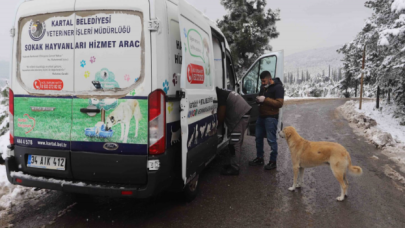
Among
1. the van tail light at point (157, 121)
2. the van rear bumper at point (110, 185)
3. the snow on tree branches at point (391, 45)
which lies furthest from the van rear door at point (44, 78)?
the snow on tree branches at point (391, 45)

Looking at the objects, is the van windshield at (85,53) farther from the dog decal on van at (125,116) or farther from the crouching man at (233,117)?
the crouching man at (233,117)

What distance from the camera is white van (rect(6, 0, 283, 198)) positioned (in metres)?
Answer: 2.75

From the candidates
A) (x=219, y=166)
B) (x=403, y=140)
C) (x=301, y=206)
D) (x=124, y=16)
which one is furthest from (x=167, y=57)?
(x=403, y=140)

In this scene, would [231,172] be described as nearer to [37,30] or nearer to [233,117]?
[233,117]

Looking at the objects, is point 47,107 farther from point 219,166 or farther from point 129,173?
point 219,166

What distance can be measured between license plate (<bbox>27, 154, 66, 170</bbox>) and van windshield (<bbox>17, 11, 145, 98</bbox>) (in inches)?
28.4

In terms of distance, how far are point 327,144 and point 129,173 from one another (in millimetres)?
2820

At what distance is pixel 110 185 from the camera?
2805 millimetres

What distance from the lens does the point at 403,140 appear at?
7.59 m

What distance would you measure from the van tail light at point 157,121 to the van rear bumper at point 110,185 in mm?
112

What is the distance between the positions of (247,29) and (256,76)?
13.0 m

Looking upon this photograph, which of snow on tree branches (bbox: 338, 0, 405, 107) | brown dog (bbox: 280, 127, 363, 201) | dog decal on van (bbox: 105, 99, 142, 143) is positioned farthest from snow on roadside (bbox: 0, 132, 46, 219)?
snow on tree branches (bbox: 338, 0, 405, 107)

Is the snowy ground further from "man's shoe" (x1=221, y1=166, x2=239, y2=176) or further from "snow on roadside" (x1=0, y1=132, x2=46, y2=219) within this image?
"snow on roadside" (x1=0, y1=132, x2=46, y2=219)

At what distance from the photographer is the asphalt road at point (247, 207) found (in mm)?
3146
